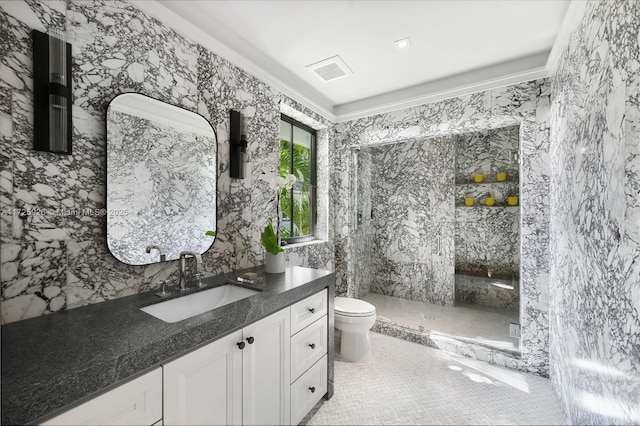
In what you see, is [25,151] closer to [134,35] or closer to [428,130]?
[134,35]

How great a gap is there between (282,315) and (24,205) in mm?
1223

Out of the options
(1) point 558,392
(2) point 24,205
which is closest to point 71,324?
(2) point 24,205

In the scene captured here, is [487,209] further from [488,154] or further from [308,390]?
[308,390]

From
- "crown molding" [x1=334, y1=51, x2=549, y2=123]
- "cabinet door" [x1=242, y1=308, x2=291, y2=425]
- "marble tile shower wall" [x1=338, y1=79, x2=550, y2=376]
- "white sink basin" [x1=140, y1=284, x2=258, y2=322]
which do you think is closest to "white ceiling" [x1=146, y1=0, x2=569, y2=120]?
"crown molding" [x1=334, y1=51, x2=549, y2=123]

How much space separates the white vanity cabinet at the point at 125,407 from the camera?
77cm

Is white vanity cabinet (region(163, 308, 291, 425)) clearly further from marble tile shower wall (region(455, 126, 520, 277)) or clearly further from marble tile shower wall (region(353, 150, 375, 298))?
marble tile shower wall (region(455, 126, 520, 277))

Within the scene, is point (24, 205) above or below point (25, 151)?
below

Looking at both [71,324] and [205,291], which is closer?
[71,324]

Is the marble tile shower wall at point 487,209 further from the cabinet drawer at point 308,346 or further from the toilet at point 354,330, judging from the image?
the cabinet drawer at point 308,346

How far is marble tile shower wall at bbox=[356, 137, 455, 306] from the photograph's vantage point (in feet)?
10.9

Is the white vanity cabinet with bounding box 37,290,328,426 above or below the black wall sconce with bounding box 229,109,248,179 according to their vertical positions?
below

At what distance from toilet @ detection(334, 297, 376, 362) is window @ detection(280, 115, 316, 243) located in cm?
Answer: 90

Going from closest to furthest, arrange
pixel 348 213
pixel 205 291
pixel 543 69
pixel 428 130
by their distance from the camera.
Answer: pixel 205 291, pixel 543 69, pixel 428 130, pixel 348 213

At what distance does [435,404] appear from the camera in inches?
74.8
